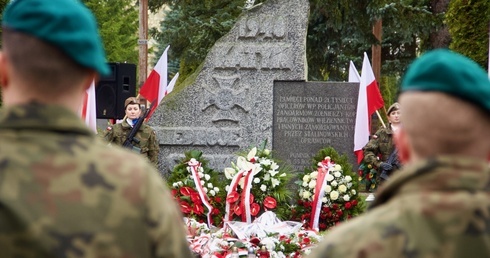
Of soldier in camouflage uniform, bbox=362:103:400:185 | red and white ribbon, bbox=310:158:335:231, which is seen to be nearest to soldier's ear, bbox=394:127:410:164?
red and white ribbon, bbox=310:158:335:231

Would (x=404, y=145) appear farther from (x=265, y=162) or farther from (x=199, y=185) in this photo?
(x=199, y=185)

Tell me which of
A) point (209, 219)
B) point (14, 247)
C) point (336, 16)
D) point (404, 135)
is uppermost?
point (336, 16)

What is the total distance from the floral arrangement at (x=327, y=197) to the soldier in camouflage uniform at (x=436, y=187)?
1031 cm

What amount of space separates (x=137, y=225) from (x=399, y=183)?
63 centimetres

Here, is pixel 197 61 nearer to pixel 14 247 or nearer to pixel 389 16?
pixel 389 16

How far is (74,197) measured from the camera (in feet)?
9.34

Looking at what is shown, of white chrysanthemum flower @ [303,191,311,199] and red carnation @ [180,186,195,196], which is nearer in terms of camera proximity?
red carnation @ [180,186,195,196]

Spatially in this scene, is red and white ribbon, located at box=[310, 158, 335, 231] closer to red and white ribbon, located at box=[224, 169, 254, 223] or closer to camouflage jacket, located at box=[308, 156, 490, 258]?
red and white ribbon, located at box=[224, 169, 254, 223]

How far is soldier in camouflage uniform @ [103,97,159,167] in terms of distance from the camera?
14.3 metres

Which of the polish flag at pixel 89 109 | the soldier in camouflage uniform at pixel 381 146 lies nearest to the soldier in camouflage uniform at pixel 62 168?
the soldier in camouflage uniform at pixel 381 146

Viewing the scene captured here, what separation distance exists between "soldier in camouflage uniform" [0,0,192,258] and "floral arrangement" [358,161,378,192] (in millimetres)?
11351

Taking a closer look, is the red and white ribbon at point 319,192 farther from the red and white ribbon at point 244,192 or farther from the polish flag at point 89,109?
the polish flag at point 89,109

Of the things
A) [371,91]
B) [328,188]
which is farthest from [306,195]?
[371,91]

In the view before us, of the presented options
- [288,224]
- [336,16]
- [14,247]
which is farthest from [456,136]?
[336,16]
